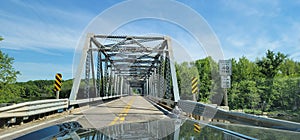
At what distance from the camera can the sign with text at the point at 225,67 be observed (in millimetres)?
9527

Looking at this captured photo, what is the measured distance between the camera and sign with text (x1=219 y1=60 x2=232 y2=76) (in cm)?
953

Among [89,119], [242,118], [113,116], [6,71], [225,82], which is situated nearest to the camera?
[242,118]

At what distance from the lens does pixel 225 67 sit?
9578 millimetres

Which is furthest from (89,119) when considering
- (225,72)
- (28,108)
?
(225,72)

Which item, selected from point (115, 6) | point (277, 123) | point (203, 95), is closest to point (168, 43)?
point (115, 6)

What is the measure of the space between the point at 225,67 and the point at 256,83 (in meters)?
31.8

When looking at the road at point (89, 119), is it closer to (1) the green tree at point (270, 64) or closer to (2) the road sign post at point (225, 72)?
(2) the road sign post at point (225, 72)

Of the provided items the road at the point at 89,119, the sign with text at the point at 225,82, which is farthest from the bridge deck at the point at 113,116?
the sign with text at the point at 225,82

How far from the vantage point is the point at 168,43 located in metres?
22.9

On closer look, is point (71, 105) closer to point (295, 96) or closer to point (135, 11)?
point (135, 11)

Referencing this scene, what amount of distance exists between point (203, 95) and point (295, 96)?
17.5m

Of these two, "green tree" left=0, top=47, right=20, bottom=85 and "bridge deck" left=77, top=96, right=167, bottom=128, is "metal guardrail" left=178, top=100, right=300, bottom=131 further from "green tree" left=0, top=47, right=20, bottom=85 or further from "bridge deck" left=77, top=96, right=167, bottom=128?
"green tree" left=0, top=47, right=20, bottom=85

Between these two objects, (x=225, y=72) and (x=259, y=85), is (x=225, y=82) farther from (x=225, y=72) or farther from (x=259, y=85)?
(x=259, y=85)

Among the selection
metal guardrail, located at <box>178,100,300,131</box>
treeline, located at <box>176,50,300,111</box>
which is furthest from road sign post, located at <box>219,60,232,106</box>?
treeline, located at <box>176,50,300,111</box>
